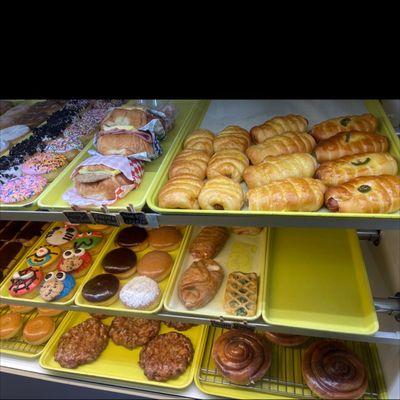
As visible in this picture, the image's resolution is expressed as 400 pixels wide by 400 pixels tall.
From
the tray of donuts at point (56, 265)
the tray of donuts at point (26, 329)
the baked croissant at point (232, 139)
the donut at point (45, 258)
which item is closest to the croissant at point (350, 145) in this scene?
the baked croissant at point (232, 139)

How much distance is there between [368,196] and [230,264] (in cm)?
86

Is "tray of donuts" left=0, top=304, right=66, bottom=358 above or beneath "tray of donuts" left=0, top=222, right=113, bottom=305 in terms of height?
beneath

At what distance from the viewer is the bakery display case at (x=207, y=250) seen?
1.34 meters

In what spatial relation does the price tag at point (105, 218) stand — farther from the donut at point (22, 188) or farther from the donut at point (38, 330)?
the donut at point (38, 330)

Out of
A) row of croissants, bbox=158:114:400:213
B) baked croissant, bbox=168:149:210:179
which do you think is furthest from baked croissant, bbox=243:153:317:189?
Result: baked croissant, bbox=168:149:210:179

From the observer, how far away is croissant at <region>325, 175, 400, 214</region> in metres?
1.16

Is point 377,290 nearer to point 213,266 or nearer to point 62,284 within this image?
point 213,266

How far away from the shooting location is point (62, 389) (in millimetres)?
1992

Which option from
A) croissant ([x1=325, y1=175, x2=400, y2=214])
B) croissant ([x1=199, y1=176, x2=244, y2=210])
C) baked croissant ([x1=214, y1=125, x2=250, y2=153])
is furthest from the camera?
baked croissant ([x1=214, y1=125, x2=250, y2=153])

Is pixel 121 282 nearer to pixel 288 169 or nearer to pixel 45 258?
pixel 45 258

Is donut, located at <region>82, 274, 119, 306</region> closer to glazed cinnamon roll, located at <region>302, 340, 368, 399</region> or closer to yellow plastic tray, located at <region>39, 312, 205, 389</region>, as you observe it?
yellow plastic tray, located at <region>39, 312, 205, 389</region>

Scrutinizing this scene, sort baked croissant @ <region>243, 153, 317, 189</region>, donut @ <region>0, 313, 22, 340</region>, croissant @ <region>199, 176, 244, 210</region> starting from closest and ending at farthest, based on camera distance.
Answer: croissant @ <region>199, 176, 244, 210</region>, baked croissant @ <region>243, 153, 317, 189</region>, donut @ <region>0, 313, 22, 340</region>
